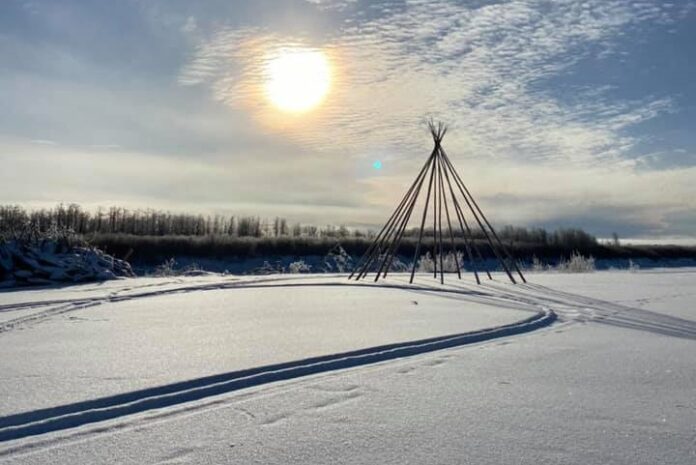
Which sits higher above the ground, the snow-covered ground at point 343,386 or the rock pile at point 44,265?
the rock pile at point 44,265

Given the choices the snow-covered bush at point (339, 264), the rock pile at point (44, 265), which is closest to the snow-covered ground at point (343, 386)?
the rock pile at point (44, 265)

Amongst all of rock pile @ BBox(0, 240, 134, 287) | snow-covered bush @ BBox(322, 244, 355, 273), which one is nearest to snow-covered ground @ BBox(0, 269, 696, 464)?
rock pile @ BBox(0, 240, 134, 287)

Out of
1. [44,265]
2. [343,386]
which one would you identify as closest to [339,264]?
[44,265]

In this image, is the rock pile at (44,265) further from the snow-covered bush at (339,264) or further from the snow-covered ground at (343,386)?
the snow-covered bush at (339,264)

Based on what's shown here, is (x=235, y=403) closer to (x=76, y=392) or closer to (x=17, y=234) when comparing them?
(x=76, y=392)

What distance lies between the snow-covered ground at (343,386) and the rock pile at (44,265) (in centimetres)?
330

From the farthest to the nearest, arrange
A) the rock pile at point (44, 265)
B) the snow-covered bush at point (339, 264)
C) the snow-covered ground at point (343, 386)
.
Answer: the snow-covered bush at point (339, 264) → the rock pile at point (44, 265) → the snow-covered ground at point (343, 386)

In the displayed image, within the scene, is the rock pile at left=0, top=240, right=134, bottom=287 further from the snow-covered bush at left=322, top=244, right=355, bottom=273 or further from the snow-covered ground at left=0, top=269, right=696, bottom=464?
the snow-covered bush at left=322, top=244, right=355, bottom=273

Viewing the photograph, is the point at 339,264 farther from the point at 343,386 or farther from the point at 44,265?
the point at 343,386

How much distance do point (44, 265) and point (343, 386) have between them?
724 cm

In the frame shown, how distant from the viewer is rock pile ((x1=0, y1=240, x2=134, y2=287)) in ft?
26.3

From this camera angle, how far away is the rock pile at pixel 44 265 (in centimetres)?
803

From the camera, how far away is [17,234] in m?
9.13

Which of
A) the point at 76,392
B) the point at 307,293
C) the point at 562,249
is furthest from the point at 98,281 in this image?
the point at 562,249
